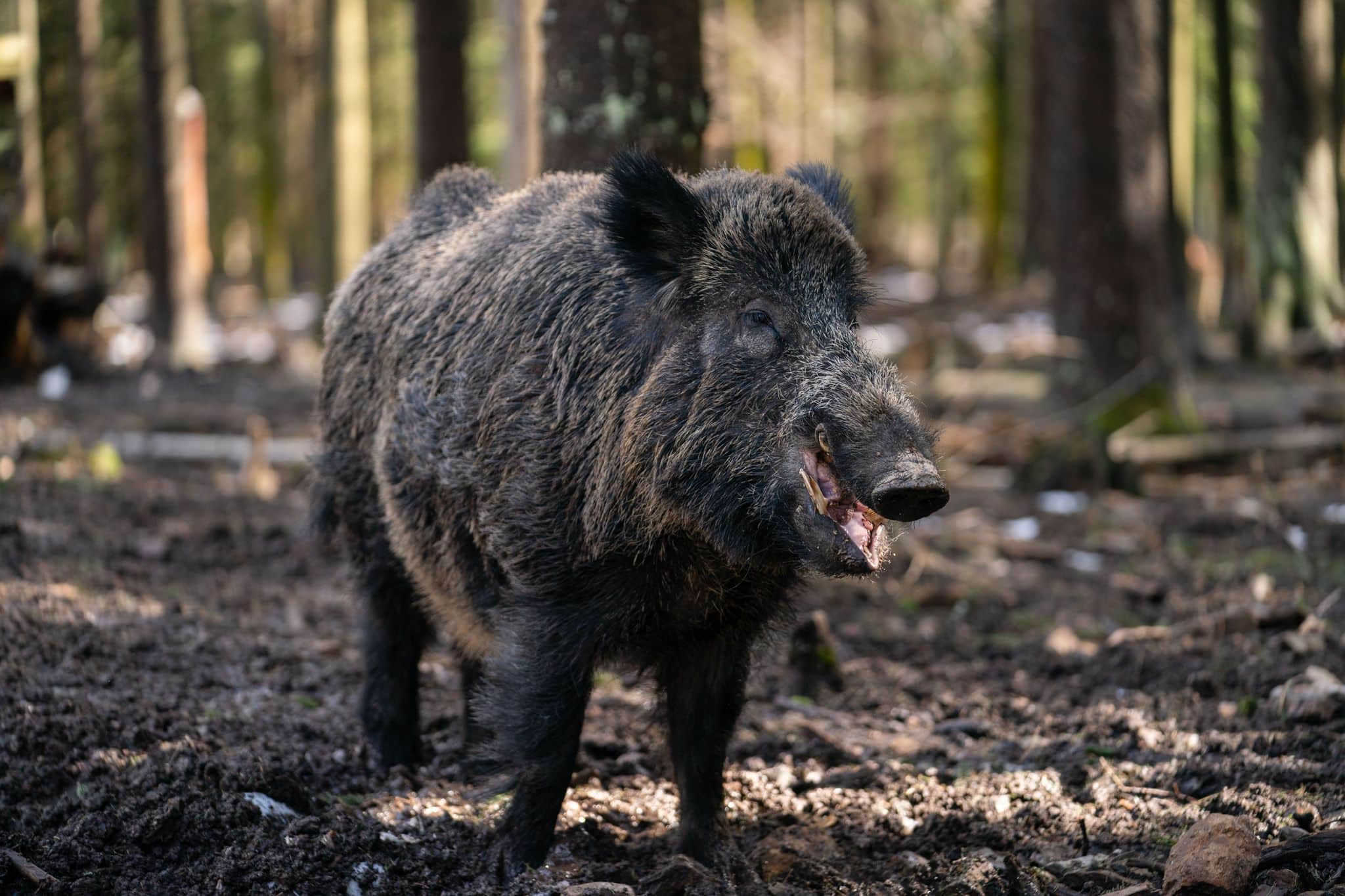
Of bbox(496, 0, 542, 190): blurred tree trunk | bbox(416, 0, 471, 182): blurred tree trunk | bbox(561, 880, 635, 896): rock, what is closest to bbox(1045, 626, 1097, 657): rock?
bbox(561, 880, 635, 896): rock

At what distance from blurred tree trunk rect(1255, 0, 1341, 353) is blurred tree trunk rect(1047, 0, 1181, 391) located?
6.15 meters

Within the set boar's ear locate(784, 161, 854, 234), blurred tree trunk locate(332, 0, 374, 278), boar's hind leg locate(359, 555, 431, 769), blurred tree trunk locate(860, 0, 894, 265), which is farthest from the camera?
blurred tree trunk locate(860, 0, 894, 265)

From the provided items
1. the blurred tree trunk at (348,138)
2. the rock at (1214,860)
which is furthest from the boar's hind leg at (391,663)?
the blurred tree trunk at (348,138)

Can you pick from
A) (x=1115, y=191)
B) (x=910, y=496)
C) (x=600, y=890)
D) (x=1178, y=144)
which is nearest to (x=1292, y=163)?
(x=1178, y=144)

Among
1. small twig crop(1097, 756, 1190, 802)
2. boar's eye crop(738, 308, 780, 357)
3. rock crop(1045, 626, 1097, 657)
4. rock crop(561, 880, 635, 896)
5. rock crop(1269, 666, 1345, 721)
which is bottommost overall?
rock crop(1045, 626, 1097, 657)

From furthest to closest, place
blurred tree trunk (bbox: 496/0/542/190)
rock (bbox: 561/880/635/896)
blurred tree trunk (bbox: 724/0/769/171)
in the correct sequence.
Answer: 1. blurred tree trunk (bbox: 724/0/769/171)
2. blurred tree trunk (bbox: 496/0/542/190)
3. rock (bbox: 561/880/635/896)

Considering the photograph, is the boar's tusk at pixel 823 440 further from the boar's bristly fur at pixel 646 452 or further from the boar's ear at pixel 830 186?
the boar's ear at pixel 830 186

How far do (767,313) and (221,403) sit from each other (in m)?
11.3

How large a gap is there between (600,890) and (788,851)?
2.43ft

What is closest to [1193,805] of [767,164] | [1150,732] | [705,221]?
[1150,732]

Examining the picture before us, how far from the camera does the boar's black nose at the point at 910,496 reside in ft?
10.5

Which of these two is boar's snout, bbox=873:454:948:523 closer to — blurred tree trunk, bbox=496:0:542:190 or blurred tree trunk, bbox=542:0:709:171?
blurred tree trunk, bbox=542:0:709:171

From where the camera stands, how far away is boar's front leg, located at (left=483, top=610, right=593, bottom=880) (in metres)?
4.01

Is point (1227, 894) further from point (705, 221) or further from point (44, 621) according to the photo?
point (44, 621)
